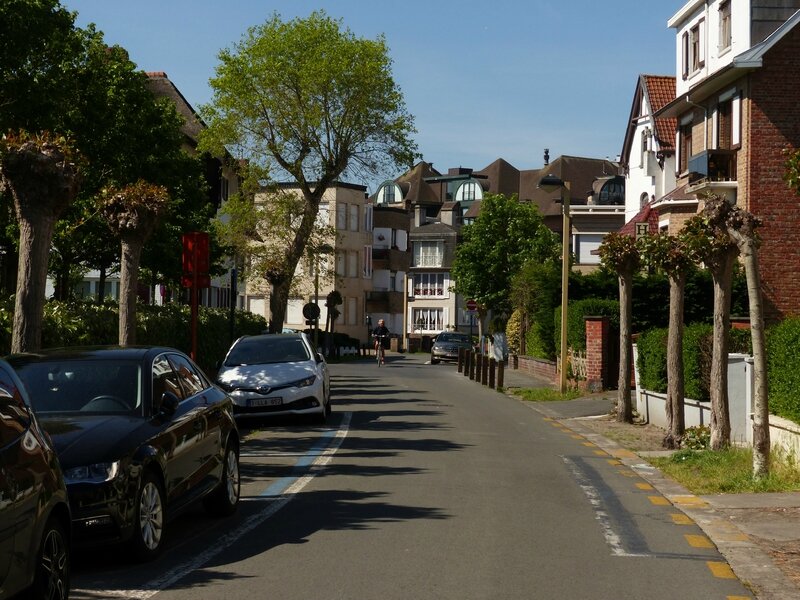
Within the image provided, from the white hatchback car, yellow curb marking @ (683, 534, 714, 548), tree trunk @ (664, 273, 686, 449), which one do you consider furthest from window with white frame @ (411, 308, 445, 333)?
yellow curb marking @ (683, 534, 714, 548)

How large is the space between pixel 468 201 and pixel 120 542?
13046 centimetres

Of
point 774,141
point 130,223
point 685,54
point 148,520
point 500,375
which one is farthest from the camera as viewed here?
point 685,54

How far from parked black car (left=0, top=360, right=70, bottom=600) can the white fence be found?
33.6 feet

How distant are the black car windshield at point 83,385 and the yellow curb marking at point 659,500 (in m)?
5.64

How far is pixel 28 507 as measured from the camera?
251 inches

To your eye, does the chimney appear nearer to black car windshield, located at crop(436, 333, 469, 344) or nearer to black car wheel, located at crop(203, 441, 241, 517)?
black car windshield, located at crop(436, 333, 469, 344)

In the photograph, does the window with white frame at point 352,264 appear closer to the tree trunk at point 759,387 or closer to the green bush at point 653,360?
the green bush at point 653,360

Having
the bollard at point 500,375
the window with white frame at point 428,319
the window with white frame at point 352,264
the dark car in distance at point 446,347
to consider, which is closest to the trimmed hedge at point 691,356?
the bollard at point 500,375

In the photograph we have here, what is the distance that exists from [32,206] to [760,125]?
23.0 m

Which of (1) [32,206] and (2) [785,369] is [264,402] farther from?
(2) [785,369]

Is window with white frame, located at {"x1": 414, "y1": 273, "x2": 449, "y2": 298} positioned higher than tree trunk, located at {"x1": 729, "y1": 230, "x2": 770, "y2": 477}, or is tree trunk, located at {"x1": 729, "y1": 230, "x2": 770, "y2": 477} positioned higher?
window with white frame, located at {"x1": 414, "y1": 273, "x2": 449, "y2": 298}

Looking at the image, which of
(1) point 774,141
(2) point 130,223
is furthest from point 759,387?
(1) point 774,141

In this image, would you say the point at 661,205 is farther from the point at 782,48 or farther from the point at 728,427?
the point at 728,427

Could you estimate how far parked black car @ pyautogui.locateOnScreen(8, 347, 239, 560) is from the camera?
8.36 metres
